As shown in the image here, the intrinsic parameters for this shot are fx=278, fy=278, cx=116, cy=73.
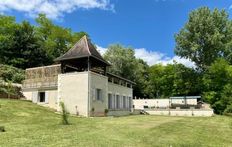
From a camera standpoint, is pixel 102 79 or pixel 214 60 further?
pixel 214 60

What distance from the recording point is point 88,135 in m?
12.5

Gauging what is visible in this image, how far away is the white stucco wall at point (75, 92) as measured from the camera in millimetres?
25203

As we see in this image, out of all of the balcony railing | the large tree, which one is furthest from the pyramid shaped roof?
the large tree

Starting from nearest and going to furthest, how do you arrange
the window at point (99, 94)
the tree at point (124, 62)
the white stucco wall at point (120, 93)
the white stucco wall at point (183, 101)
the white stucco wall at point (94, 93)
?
the white stucco wall at point (94, 93)
the window at point (99, 94)
the white stucco wall at point (120, 93)
the white stucco wall at point (183, 101)
the tree at point (124, 62)

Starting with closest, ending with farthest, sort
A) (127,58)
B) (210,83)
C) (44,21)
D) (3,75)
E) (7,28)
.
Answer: (3,75)
(210,83)
(7,28)
(127,58)
(44,21)

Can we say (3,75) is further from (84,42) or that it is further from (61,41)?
(61,41)

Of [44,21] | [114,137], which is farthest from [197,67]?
[114,137]

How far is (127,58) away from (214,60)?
16.0 metres

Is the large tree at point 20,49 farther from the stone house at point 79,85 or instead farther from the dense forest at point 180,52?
the stone house at point 79,85

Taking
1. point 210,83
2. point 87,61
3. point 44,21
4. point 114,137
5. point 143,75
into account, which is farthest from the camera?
point 143,75

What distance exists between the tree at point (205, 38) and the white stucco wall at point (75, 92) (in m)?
27.1

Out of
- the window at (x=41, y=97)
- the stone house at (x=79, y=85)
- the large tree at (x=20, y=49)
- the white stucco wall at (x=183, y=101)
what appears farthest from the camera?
the white stucco wall at (x=183, y=101)

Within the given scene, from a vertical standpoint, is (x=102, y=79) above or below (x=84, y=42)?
below

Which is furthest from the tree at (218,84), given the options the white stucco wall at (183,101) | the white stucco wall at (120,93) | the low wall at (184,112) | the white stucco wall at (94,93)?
the white stucco wall at (94,93)
